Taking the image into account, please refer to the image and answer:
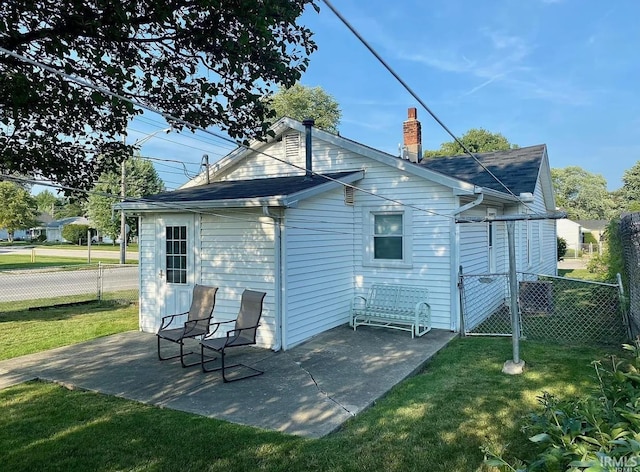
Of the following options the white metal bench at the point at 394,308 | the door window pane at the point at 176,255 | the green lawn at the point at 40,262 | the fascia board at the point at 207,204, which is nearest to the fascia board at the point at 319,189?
the fascia board at the point at 207,204

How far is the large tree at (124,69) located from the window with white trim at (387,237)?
395 centimetres

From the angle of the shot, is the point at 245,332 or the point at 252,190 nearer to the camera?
the point at 245,332

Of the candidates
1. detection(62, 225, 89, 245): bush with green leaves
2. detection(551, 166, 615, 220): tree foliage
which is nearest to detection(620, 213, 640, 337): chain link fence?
detection(62, 225, 89, 245): bush with green leaves

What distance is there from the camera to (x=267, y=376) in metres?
6.00

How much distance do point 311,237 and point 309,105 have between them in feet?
119

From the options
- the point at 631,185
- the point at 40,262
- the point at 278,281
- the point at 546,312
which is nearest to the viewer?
the point at 278,281

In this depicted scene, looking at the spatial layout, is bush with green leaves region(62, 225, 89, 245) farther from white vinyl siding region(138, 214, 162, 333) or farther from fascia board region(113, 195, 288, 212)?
fascia board region(113, 195, 288, 212)

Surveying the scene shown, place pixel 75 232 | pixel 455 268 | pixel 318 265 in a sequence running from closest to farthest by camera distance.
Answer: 1. pixel 318 265
2. pixel 455 268
3. pixel 75 232

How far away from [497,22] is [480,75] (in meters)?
3.66

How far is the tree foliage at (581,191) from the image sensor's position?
77.1 m

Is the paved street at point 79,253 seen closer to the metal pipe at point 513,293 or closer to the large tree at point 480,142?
the metal pipe at point 513,293

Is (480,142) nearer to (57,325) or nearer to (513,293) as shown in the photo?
(513,293)

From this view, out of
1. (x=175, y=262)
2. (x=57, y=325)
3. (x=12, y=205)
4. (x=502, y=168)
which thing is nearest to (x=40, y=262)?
(x=57, y=325)

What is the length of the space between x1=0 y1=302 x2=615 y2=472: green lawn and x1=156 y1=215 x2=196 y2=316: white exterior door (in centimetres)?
305
